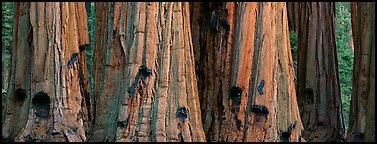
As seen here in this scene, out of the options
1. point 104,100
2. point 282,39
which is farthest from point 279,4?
point 104,100

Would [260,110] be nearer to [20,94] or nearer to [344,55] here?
[20,94]

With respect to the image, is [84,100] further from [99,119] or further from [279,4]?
[279,4]

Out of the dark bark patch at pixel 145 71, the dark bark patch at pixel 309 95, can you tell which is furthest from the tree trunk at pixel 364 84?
the dark bark patch at pixel 145 71

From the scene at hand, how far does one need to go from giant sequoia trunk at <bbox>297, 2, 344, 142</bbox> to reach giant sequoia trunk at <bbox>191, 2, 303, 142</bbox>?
328 centimetres

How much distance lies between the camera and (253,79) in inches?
385

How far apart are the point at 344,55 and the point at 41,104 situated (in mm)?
11177

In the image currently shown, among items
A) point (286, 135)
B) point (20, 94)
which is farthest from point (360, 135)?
point (20, 94)

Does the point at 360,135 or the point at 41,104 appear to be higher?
the point at 41,104

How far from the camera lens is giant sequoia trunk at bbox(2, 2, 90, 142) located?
9.77m

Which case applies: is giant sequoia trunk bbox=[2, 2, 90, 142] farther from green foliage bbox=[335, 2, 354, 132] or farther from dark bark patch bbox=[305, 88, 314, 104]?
green foliage bbox=[335, 2, 354, 132]

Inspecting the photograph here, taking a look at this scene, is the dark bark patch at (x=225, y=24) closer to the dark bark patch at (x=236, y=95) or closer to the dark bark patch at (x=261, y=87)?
the dark bark patch at (x=236, y=95)

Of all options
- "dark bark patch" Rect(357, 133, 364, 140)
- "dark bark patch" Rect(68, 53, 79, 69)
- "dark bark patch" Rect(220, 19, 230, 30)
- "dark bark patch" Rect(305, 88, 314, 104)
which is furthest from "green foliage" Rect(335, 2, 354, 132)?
"dark bark patch" Rect(68, 53, 79, 69)

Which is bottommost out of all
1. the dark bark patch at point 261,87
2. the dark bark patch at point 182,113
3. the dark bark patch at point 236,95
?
the dark bark patch at point 182,113

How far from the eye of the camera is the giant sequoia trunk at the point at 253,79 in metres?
9.67
